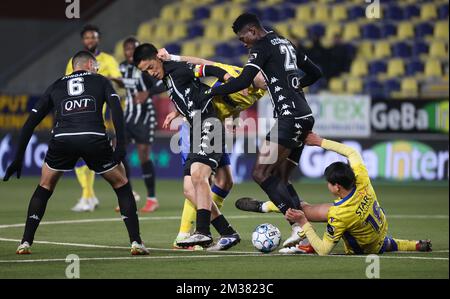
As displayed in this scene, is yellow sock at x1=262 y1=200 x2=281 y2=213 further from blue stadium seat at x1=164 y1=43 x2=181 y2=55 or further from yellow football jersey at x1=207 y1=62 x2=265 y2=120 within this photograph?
blue stadium seat at x1=164 y1=43 x2=181 y2=55

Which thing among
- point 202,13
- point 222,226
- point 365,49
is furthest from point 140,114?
point 202,13

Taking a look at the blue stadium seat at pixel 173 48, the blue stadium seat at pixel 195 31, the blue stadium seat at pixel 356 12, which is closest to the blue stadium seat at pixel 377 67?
the blue stadium seat at pixel 356 12

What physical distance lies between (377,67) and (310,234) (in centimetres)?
1563

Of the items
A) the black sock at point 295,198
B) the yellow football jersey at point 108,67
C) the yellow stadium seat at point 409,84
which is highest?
the yellow stadium seat at point 409,84

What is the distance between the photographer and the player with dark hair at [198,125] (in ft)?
34.7

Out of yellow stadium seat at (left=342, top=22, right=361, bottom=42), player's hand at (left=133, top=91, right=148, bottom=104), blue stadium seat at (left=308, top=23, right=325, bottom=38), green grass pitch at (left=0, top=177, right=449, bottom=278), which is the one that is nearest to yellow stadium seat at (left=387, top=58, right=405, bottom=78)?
yellow stadium seat at (left=342, top=22, right=361, bottom=42)

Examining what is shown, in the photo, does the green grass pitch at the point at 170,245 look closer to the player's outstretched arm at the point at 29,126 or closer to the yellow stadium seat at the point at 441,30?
the player's outstretched arm at the point at 29,126

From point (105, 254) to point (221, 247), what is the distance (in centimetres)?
117

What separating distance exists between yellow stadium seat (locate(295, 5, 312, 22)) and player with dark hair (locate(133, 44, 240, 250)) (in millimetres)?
16653

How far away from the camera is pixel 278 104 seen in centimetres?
1085

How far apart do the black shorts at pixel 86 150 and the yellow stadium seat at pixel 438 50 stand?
16.1 metres

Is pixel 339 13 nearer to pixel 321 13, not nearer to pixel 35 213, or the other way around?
pixel 321 13

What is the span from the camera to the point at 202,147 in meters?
10.6

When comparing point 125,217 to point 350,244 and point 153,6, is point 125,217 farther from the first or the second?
point 153,6
